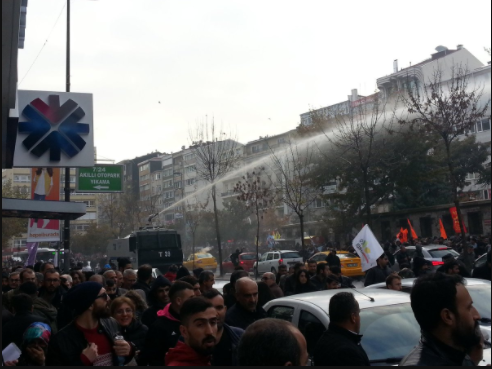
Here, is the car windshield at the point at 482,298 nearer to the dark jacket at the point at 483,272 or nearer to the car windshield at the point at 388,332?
the car windshield at the point at 388,332

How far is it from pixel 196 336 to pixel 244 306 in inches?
93.3

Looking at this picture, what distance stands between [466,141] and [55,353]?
1653 inches

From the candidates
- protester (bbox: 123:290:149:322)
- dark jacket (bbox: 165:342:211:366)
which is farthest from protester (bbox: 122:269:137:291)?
dark jacket (bbox: 165:342:211:366)

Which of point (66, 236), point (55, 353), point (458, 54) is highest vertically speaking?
point (458, 54)

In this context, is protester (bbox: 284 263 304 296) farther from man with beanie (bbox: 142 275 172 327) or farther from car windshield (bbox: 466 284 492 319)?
man with beanie (bbox: 142 275 172 327)

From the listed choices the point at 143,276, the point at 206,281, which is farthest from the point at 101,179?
the point at 206,281

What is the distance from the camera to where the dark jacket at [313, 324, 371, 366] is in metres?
3.87

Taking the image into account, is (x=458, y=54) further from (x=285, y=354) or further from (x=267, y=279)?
(x=285, y=354)

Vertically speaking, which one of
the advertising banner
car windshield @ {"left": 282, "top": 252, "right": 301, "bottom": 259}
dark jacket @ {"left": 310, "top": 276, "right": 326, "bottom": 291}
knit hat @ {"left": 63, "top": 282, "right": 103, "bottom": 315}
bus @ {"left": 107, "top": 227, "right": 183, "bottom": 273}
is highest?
the advertising banner

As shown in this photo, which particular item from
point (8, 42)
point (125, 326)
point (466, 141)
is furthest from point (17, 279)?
point (466, 141)

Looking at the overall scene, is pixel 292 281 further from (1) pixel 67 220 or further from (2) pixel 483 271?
(1) pixel 67 220

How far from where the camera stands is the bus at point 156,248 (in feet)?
89.5

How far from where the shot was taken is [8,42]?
27.2 ft

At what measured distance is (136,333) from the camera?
562cm
